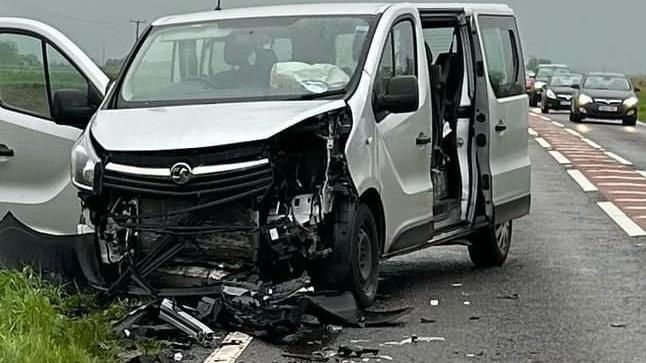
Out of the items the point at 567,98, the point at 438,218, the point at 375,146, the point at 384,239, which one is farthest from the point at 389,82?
the point at 567,98

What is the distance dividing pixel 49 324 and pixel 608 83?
36299 millimetres

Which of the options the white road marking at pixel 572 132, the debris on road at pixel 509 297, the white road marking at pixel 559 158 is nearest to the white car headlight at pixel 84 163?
the debris on road at pixel 509 297

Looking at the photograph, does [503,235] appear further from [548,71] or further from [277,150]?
[548,71]

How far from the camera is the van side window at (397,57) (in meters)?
9.30

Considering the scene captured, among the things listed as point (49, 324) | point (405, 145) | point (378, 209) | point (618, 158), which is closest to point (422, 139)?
point (405, 145)

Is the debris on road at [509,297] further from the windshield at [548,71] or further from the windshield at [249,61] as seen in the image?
the windshield at [548,71]

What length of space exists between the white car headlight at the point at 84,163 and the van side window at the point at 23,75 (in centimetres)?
89

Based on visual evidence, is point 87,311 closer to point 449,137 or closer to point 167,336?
point 167,336

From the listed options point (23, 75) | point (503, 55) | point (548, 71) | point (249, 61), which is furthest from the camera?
point (548, 71)

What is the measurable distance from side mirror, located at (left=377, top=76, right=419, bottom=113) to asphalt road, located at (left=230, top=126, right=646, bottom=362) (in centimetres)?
136

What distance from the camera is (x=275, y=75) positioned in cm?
926

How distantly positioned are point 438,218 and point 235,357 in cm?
344

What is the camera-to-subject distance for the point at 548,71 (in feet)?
184

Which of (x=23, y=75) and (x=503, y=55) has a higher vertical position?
(x=23, y=75)
